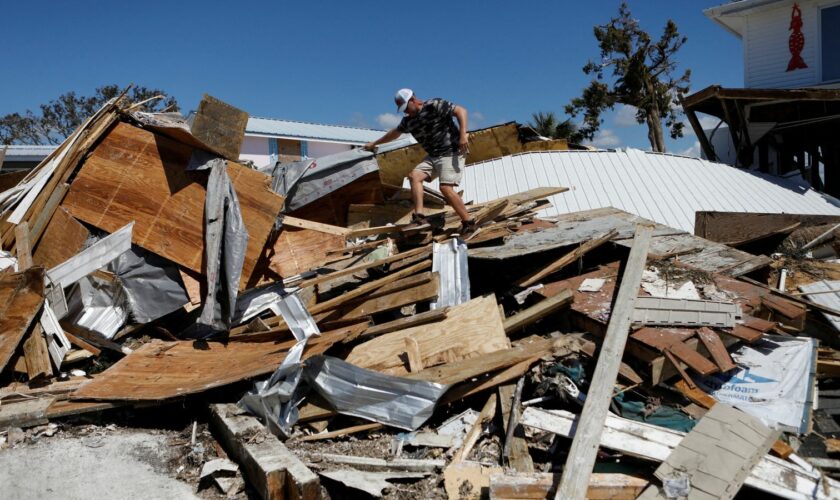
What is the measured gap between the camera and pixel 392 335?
5117mm

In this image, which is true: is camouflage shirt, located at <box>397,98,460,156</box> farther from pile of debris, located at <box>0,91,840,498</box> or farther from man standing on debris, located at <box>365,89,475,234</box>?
pile of debris, located at <box>0,91,840,498</box>

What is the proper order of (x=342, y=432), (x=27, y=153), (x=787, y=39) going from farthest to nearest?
1. (x=27, y=153)
2. (x=787, y=39)
3. (x=342, y=432)

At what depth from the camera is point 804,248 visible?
7805 millimetres

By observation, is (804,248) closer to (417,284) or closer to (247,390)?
(417,284)

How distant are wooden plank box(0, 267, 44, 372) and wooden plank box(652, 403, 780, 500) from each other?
4991 millimetres

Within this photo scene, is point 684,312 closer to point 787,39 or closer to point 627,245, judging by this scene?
point 627,245

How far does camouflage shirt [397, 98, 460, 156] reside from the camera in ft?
21.0

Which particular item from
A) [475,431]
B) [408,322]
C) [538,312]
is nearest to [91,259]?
[408,322]

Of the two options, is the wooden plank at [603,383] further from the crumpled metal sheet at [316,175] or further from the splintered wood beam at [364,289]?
the crumpled metal sheet at [316,175]

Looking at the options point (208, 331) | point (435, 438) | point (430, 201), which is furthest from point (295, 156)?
point (435, 438)

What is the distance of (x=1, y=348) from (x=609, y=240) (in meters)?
5.66

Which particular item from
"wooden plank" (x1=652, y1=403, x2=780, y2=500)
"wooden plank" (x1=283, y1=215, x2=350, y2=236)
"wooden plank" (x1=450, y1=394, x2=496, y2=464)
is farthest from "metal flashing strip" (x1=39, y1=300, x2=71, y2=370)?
"wooden plank" (x1=652, y1=403, x2=780, y2=500)

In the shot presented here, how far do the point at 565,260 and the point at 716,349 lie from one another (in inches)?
68.6

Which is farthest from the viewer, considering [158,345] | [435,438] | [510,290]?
[510,290]
